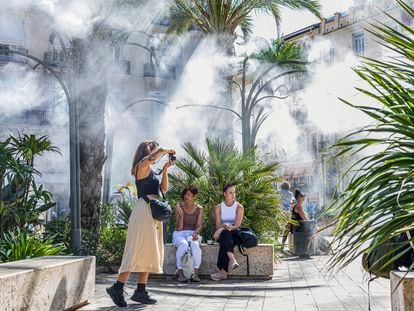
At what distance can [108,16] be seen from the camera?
532 inches

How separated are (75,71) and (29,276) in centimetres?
752

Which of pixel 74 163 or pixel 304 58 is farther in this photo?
pixel 304 58

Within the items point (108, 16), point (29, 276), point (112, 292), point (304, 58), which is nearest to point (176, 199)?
point (108, 16)

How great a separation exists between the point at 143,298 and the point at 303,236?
7871 millimetres

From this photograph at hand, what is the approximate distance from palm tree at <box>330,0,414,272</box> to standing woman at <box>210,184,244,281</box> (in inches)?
245

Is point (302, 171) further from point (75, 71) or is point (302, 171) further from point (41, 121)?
point (75, 71)

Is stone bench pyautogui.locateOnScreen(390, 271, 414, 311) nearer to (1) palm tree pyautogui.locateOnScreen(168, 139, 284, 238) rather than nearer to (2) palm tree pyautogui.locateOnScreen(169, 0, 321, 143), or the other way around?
(1) palm tree pyautogui.locateOnScreen(168, 139, 284, 238)

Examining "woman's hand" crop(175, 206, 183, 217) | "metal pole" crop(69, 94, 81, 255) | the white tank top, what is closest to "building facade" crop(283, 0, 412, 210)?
"metal pole" crop(69, 94, 81, 255)

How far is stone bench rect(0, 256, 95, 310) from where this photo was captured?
5.07 metres

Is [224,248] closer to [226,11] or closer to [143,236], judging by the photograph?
[143,236]

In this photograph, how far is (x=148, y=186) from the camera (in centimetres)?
718

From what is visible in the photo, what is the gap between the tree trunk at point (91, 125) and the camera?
40.5ft

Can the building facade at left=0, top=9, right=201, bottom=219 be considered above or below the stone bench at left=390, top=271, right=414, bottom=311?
above

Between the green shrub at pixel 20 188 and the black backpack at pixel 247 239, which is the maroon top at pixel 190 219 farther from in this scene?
the green shrub at pixel 20 188
